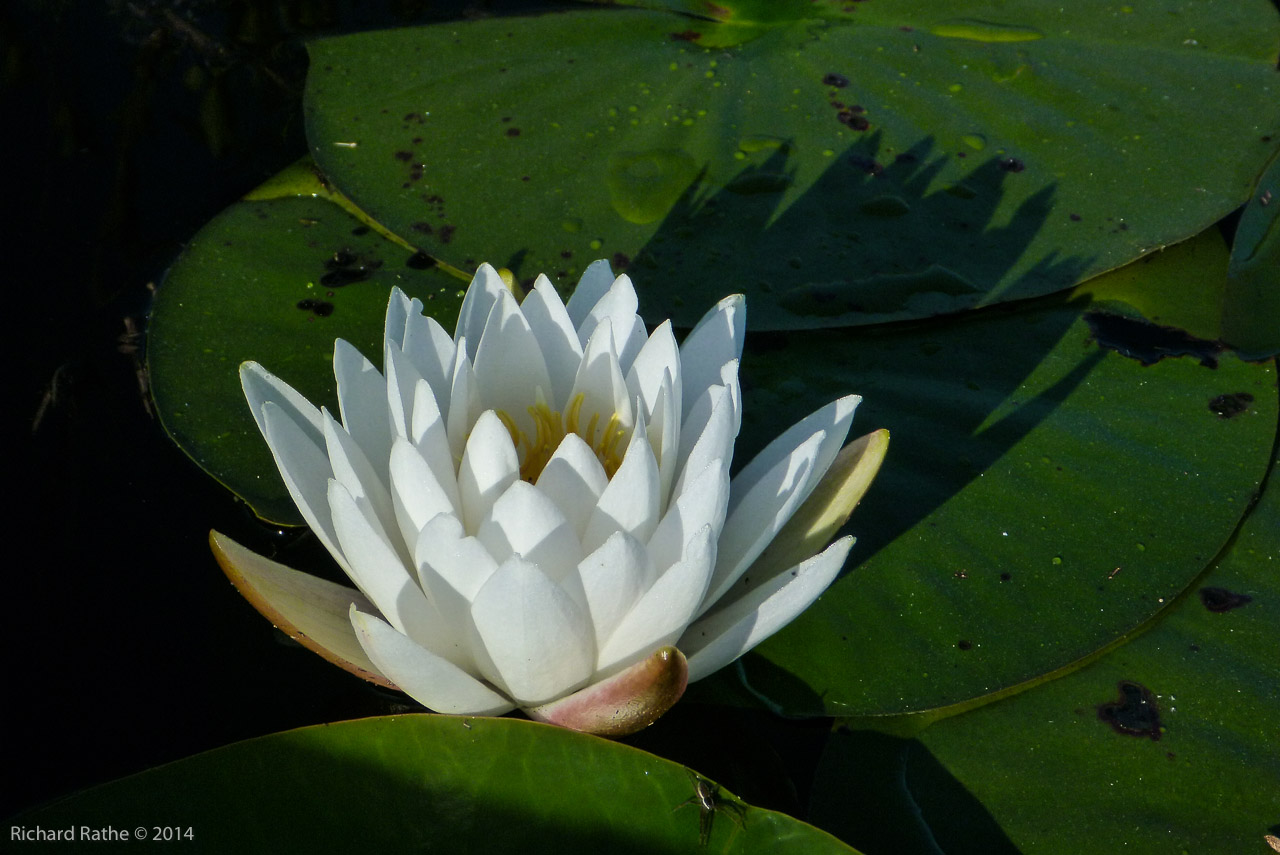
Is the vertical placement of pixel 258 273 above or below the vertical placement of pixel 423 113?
below

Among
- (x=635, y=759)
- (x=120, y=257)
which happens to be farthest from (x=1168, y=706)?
(x=120, y=257)

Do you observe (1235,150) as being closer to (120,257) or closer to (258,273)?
(258,273)

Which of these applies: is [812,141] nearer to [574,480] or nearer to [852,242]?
[852,242]

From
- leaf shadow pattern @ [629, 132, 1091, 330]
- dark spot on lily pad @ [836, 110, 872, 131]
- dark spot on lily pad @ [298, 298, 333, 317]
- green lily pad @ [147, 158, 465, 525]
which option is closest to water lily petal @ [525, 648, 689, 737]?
green lily pad @ [147, 158, 465, 525]

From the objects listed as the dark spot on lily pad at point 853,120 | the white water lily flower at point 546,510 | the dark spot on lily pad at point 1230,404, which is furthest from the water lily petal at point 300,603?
the dark spot on lily pad at point 1230,404

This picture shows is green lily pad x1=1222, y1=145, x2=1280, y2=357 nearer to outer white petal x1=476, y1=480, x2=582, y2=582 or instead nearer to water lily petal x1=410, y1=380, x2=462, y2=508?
outer white petal x1=476, y1=480, x2=582, y2=582

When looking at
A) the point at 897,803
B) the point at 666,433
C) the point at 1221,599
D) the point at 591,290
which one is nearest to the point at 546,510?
the point at 666,433

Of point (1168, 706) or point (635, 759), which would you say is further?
point (1168, 706)
